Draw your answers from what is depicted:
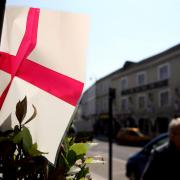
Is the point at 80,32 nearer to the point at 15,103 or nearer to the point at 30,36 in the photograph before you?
the point at 30,36

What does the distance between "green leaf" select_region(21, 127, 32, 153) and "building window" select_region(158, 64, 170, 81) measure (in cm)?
3879

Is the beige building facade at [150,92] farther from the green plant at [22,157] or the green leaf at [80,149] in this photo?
the green plant at [22,157]

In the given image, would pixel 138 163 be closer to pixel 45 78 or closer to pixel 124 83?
pixel 45 78

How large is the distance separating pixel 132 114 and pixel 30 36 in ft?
151

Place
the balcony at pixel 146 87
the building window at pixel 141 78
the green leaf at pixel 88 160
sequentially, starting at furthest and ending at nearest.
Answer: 1. the building window at pixel 141 78
2. the balcony at pixel 146 87
3. the green leaf at pixel 88 160

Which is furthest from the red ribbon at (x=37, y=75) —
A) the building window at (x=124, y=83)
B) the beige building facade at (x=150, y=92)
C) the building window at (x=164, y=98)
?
the building window at (x=124, y=83)

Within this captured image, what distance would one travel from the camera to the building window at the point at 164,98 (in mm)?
39219

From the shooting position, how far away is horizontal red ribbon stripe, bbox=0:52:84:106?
144 centimetres

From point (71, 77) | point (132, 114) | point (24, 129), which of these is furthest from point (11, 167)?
point (132, 114)

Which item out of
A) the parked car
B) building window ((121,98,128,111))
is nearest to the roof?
building window ((121,98,128,111))

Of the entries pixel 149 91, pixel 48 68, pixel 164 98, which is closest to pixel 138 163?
pixel 48 68

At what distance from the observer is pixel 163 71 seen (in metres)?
40.8

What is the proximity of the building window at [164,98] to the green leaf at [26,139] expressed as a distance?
1502 inches

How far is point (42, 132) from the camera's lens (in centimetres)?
137
